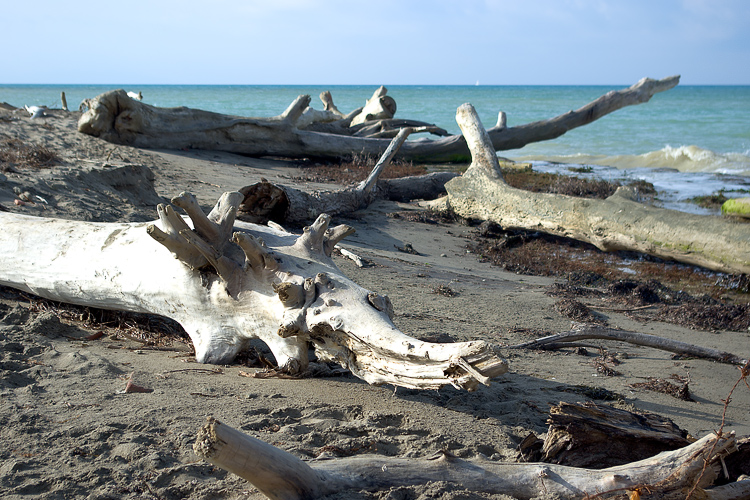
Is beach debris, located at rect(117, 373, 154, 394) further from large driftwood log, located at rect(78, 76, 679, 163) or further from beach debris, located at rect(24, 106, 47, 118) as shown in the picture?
beach debris, located at rect(24, 106, 47, 118)

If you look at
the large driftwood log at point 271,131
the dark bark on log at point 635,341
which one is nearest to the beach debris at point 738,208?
the large driftwood log at point 271,131

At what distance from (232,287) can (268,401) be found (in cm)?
82

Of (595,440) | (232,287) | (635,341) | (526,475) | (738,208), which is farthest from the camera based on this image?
(738,208)

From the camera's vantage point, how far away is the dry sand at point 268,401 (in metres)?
2.12

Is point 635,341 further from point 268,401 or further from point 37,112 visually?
point 37,112

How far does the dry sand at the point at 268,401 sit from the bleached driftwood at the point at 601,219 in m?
1.86

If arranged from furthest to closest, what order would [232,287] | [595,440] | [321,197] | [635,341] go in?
[321,197], [635,341], [232,287], [595,440]

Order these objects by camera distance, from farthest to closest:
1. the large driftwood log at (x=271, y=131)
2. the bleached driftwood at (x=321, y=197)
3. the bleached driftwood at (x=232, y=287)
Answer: the large driftwood log at (x=271, y=131) → the bleached driftwood at (x=321, y=197) → the bleached driftwood at (x=232, y=287)

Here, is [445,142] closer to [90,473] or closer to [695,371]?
[695,371]

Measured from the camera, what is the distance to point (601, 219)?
758cm

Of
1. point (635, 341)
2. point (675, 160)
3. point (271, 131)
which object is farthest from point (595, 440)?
point (675, 160)

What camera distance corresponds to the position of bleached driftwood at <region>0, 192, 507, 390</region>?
105 inches

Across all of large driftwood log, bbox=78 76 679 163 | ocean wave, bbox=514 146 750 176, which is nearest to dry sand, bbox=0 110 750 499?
large driftwood log, bbox=78 76 679 163

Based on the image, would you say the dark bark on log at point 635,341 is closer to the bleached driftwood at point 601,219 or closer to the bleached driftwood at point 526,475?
the bleached driftwood at point 526,475
